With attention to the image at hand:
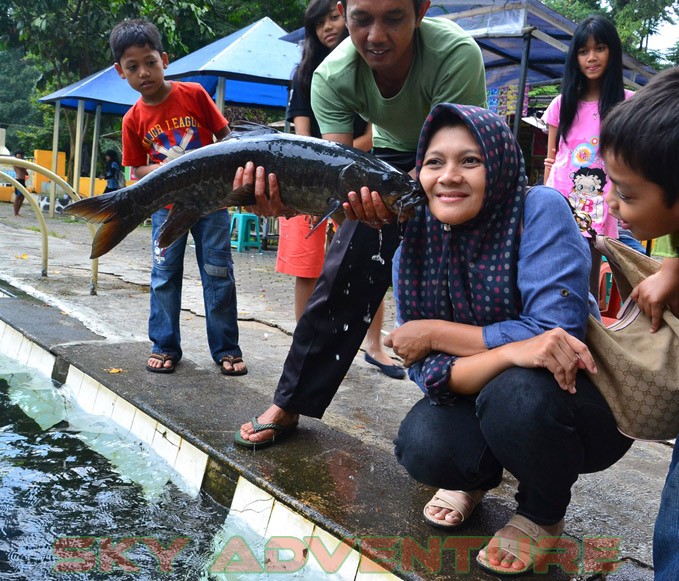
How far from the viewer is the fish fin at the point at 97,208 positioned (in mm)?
2797

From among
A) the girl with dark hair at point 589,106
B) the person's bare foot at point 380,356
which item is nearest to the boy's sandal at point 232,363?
the person's bare foot at point 380,356

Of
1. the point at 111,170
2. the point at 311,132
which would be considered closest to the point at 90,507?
the point at 311,132

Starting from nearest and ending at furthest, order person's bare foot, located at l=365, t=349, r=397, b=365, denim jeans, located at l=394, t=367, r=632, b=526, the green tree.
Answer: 1. denim jeans, located at l=394, t=367, r=632, b=526
2. person's bare foot, located at l=365, t=349, r=397, b=365
3. the green tree

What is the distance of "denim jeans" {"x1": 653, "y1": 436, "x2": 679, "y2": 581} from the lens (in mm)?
1589

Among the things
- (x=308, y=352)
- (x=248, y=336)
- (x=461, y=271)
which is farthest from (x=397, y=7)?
(x=248, y=336)

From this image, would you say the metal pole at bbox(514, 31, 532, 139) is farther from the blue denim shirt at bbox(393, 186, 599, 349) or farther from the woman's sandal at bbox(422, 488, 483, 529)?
the woman's sandal at bbox(422, 488, 483, 529)

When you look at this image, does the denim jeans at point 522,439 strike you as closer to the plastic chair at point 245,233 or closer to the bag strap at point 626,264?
the bag strap at point 626,264

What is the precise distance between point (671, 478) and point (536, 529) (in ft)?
1.65

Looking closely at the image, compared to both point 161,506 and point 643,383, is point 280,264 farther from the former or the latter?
point 643,383

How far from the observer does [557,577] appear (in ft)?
6.68

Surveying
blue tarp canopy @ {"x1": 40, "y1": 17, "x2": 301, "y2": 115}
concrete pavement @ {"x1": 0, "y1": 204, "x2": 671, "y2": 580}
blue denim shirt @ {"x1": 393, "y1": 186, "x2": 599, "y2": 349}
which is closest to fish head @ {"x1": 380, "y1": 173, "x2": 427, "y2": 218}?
blue denim shirt @ {"x1": 393, "y1": 186, "x2": 599, "y2": 349}

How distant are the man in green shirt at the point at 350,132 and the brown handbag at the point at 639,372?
99 cm

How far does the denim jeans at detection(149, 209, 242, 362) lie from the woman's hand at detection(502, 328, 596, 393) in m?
2.37

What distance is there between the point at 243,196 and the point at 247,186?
0.14ft
